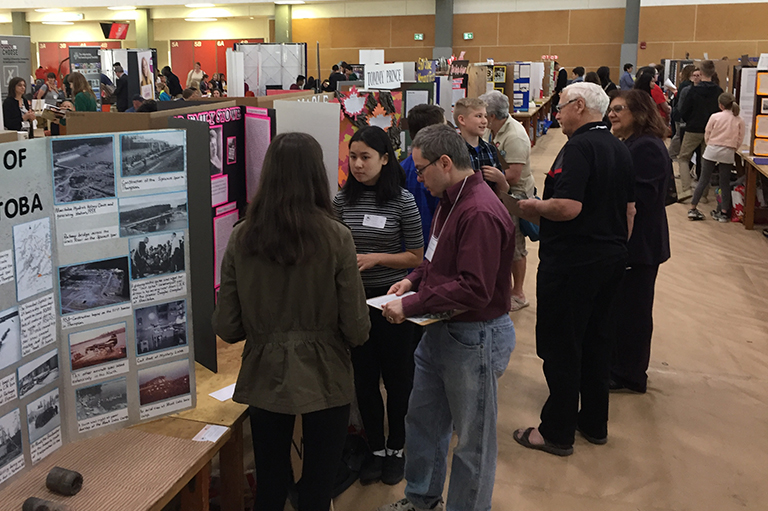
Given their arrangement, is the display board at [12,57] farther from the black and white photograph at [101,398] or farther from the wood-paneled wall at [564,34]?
the wood-paneled wall at [564,34]

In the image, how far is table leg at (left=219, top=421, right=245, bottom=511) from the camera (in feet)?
7.20

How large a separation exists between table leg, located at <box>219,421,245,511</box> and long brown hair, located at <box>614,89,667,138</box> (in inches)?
95.5

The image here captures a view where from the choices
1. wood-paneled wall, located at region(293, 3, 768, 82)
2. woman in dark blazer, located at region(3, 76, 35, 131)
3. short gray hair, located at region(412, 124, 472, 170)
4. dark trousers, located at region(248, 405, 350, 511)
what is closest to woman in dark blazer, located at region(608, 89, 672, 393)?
short gray hair, located at region(412, 124, 472, 170)

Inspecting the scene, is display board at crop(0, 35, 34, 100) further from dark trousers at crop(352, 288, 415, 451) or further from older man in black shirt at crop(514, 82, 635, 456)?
older man in black shirt at crop(514, 82, 635, 456)

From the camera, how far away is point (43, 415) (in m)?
1.76

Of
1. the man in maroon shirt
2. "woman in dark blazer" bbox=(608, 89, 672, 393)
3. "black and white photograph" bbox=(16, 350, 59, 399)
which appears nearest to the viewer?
"black and white photograph" bbox=(16, 350, 59, 399)

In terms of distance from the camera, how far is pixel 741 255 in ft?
20.7

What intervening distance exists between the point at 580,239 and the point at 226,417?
157cm

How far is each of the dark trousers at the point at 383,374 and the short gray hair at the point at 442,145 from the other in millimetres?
737

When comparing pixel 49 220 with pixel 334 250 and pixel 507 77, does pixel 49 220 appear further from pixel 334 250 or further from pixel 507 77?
pixel 507 77
